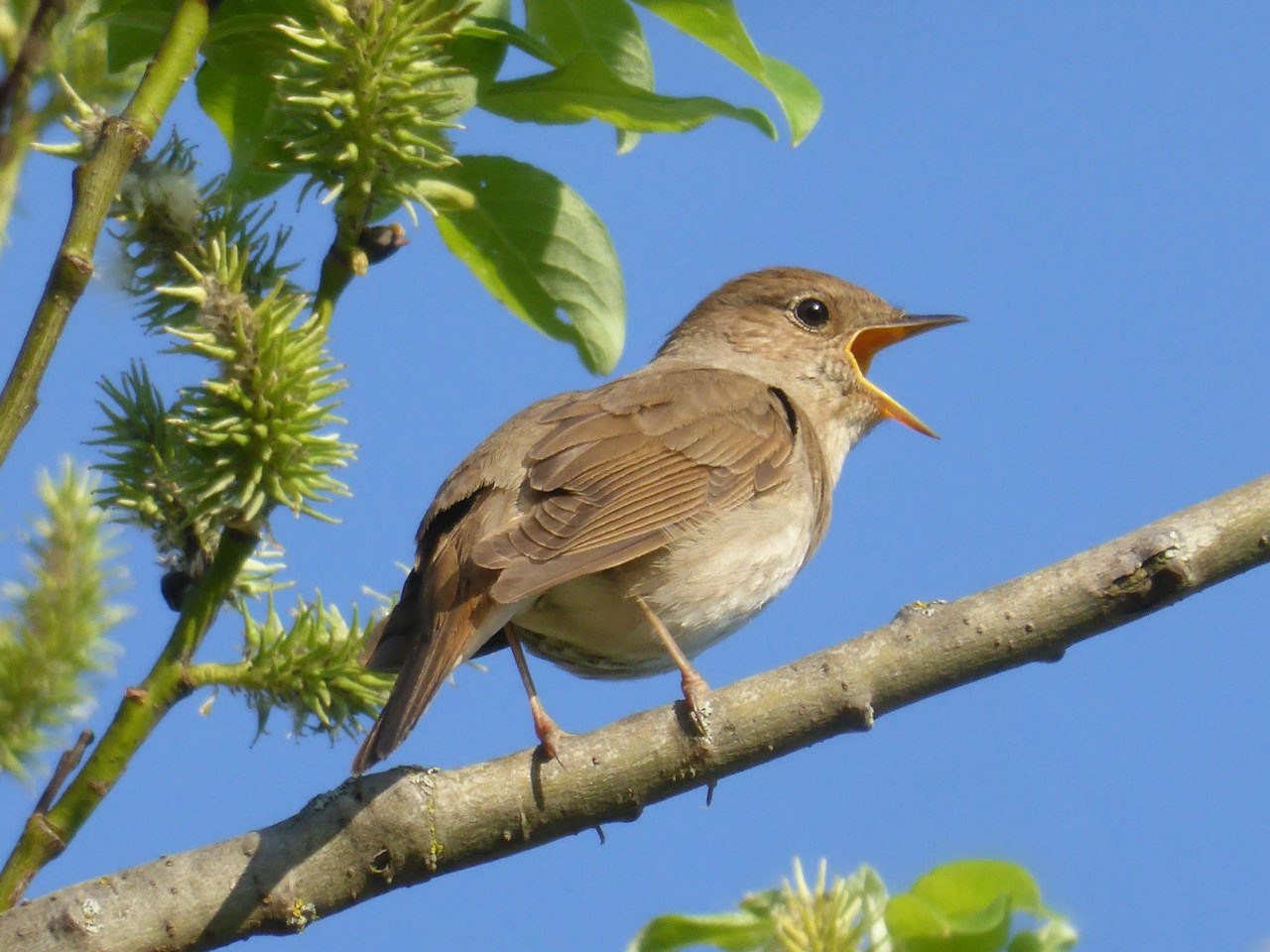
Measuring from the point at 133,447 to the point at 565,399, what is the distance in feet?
7.22

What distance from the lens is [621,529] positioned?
400 centimetres

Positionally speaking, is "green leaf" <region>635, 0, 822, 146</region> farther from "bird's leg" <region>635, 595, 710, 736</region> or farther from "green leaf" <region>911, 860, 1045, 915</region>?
"green leaf" <region>911, 860, 1045, 915</region>

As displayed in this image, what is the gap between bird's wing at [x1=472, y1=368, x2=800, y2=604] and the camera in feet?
12.2

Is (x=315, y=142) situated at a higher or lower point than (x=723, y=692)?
higher

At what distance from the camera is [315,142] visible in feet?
8.55

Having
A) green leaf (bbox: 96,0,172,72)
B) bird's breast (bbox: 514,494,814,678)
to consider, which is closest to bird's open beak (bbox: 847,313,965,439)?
bird's breast (bbox: 514,494,814,678)

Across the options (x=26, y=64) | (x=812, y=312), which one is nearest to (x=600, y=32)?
(x=26, y=64)

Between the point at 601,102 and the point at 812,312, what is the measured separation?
3103 mm

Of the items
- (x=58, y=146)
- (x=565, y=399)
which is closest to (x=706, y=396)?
(x=565, y=399)

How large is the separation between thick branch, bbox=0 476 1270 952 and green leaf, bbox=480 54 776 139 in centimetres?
102

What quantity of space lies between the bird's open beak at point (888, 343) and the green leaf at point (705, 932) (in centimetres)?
361

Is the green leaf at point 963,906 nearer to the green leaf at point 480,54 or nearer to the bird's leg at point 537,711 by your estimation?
the bird's leg at point 537,711

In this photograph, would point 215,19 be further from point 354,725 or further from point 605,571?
point 605,571

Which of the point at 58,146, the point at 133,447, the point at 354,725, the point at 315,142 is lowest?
the point at 354,725
